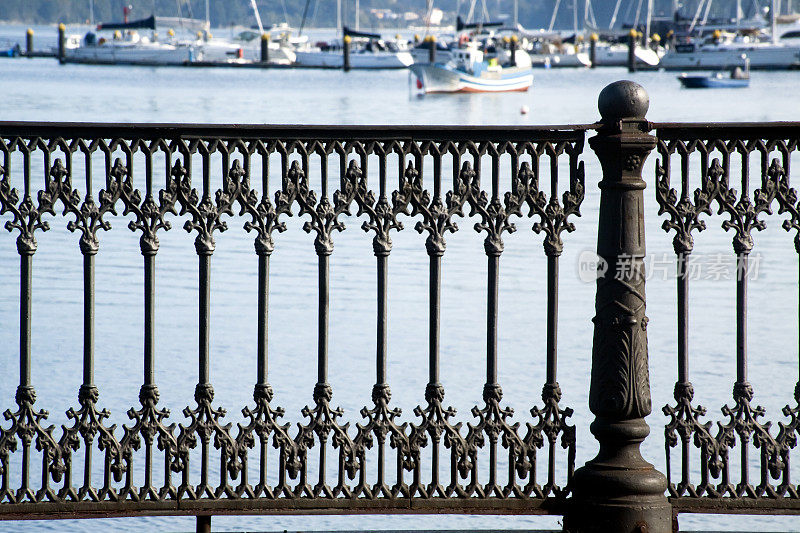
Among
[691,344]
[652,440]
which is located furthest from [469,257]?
[652,440]

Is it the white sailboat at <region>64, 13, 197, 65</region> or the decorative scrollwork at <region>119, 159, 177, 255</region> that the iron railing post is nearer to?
the decorative scrollwork at <region>119, 159, 177, 255</region>

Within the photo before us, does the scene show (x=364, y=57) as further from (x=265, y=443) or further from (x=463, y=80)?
(x=265, y=443)

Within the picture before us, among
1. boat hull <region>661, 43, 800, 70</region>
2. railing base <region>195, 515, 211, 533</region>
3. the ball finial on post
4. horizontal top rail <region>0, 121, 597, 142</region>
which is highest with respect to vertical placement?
boat hull <region>661, 43, 800, 70</region>

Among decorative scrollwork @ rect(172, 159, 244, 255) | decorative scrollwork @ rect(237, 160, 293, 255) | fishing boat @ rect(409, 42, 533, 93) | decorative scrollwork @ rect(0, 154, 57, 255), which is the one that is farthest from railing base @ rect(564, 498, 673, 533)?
fishing boat @ rect(409, 42, 533, 93)

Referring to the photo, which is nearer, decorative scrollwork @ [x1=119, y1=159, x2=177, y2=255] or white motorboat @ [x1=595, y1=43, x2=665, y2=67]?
decorative scrollwork @ [x1=119, y1=159, x2=177, y2=255]

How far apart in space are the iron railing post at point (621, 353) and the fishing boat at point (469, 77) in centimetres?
5395

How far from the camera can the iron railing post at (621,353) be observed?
368 cm

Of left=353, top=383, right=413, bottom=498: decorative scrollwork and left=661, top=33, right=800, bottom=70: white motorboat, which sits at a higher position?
left=661, top=33, right=800, bottom=70: white motorboat

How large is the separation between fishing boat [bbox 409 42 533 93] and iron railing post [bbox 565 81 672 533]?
53947 mm

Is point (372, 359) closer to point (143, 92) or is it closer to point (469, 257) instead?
point (469, 257)

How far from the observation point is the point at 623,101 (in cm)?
364

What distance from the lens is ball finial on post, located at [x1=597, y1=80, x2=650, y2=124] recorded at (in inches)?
143

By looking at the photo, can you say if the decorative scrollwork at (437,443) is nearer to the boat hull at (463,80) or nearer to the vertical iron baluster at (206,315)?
the vertical iron baluster at (206,315)

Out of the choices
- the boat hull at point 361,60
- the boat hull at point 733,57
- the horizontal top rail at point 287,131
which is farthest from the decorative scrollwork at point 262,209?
the boat hull at point 361,60
